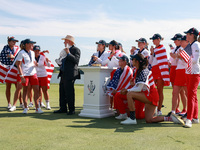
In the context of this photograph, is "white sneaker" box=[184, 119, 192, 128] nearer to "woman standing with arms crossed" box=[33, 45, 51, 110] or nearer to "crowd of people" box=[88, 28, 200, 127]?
"crowd of people" box=[88, 28, 200, 127]

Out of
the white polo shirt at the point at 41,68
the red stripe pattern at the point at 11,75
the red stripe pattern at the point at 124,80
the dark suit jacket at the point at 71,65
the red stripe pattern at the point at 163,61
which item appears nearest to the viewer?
the red stripe pattern at the point at 124,80

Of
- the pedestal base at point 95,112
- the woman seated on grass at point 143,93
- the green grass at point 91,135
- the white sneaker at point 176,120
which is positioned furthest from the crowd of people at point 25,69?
the white sneaker at point 176,120

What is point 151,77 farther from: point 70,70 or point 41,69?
point 41,69

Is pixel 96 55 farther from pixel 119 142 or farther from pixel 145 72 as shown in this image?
pixel 119 142

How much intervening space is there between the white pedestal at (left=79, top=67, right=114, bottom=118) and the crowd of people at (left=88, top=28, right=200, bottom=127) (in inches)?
8.9

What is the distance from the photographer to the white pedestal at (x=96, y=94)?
19.2 ft

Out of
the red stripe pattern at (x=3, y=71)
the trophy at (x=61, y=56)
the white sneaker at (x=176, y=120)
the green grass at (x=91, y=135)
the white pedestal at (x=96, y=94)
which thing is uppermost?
the trophy at (x=61, y=56)

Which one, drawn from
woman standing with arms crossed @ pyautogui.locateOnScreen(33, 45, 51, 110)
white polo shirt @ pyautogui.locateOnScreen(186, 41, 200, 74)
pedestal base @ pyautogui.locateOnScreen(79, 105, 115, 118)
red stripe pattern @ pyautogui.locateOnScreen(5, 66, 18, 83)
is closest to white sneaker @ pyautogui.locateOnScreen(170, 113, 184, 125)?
white polo shirt @ pyautogui.locateOnScreen(186, 41, 200, 74)

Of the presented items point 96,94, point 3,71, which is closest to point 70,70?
point 96,94

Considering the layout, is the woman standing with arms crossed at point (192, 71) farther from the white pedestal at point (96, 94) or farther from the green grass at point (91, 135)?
the white pedestal at point (96, 94)

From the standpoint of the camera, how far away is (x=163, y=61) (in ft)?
19.6

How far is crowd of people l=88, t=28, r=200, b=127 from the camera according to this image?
15.8ft

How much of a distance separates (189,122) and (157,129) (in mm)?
699

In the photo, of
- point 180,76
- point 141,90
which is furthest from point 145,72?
point 180,76
